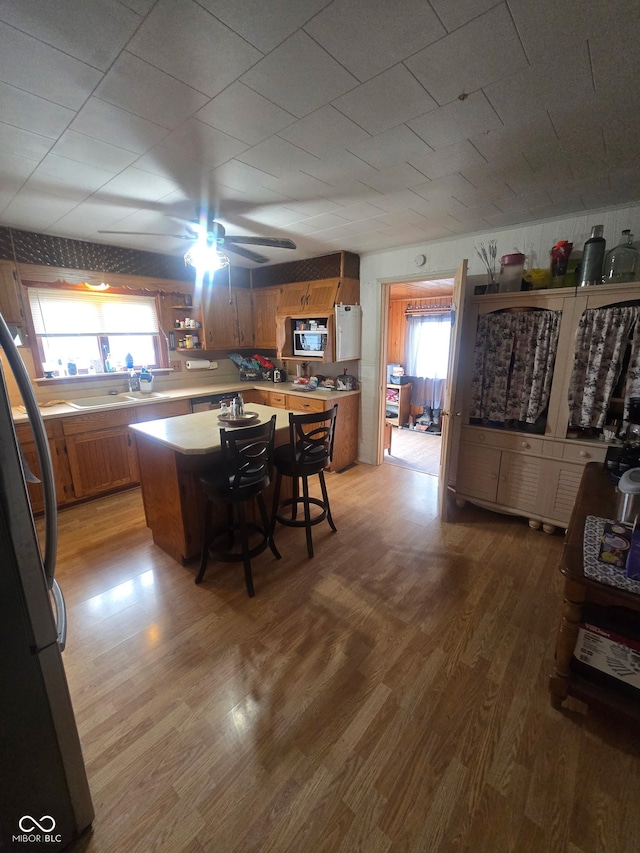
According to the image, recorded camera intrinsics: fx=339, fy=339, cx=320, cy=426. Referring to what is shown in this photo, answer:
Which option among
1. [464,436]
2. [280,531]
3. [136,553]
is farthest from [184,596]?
[464,436]

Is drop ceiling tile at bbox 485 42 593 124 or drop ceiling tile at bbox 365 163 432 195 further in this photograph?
drop ceiling tile at bbox 365 163 432 195

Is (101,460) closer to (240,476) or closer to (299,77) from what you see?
(240,476)

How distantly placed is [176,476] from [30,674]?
1305 millimetres

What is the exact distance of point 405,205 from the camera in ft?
7.91

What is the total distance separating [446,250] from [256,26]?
2.76 meters

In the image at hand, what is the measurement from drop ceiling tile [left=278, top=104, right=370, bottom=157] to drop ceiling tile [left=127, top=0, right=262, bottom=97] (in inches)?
14.5

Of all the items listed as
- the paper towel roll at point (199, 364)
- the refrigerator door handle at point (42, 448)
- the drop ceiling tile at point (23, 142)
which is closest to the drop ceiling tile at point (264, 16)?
the refrigerator door handle at point (42, 448)

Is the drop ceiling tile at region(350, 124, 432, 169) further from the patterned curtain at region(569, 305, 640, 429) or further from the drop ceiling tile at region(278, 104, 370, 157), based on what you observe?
the patterned curtain at region(569, 305, 640, 429)

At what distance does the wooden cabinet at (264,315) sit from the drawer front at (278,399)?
76 cm

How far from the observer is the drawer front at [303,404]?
12.5ft

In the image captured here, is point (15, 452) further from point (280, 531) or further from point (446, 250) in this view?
point (446, 250)

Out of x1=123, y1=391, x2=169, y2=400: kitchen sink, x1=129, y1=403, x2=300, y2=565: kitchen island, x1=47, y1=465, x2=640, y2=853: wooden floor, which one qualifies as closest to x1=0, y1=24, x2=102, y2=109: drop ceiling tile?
x1=129, y1=403, x2=300, y2=565: kitchen island

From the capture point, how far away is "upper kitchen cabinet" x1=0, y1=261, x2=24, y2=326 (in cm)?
298

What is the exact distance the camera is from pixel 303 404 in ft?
13.1
